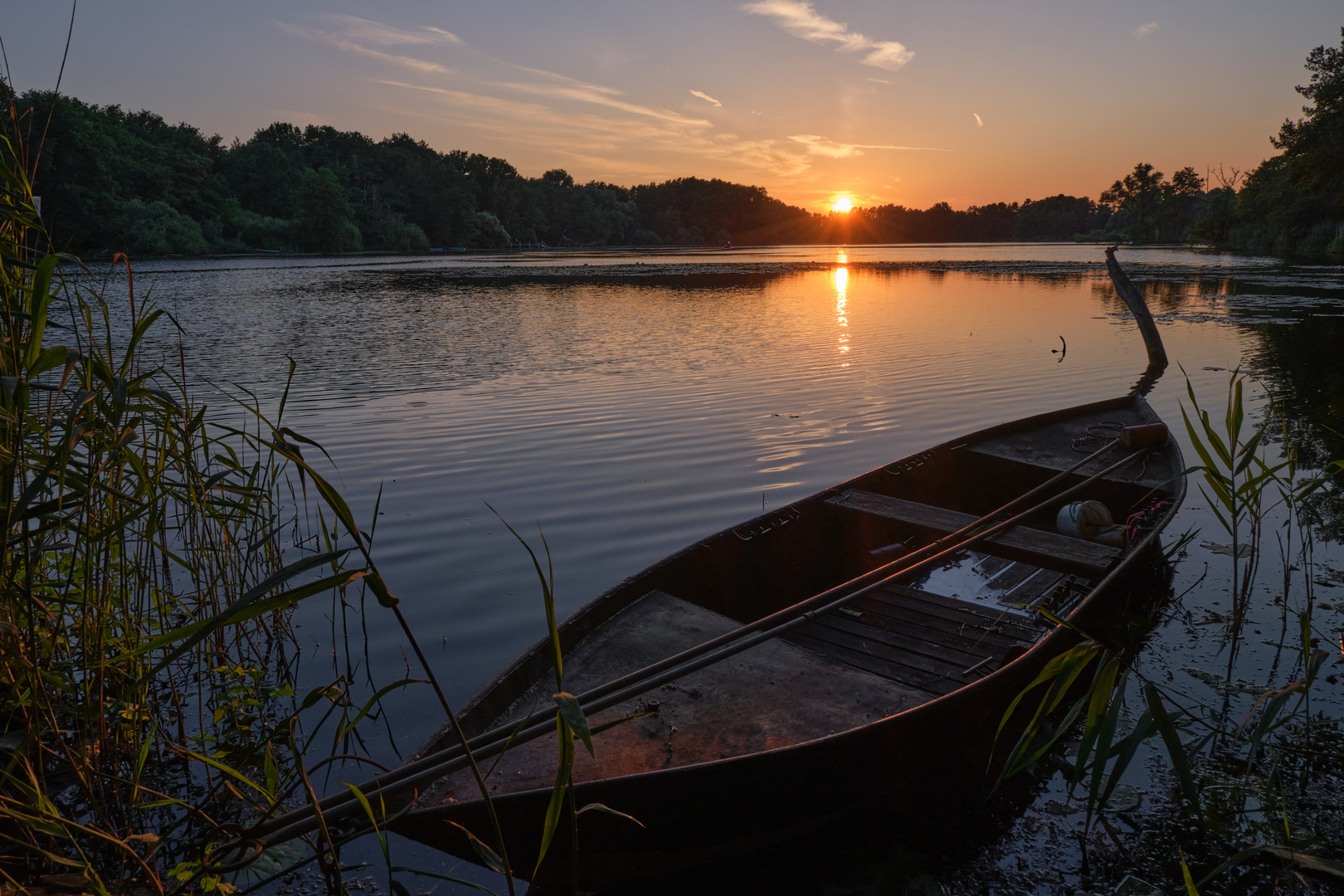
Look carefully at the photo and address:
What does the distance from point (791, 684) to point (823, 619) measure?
106 centimetres

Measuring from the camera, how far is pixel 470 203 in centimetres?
10088

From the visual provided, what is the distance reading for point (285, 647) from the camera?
16.7 ft

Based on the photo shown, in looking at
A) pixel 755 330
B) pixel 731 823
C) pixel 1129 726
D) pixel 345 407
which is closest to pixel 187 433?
pixel 731 823

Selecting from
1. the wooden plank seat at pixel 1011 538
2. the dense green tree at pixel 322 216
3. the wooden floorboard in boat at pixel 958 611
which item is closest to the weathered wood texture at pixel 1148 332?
the wooden plank seat at pixel 1011 538

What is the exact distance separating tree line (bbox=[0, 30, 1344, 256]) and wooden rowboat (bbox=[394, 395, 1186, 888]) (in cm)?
320

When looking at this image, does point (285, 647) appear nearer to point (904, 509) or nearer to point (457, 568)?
point (457, 568)

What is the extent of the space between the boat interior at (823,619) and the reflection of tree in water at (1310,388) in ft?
6.26

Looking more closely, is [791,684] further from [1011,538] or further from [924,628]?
[1011,538]

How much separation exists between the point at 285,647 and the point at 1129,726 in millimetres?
5370

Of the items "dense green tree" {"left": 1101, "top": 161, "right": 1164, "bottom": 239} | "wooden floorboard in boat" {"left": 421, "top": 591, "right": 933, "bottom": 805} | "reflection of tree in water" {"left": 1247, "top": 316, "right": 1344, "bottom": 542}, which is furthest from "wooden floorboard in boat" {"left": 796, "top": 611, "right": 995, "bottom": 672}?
"dense green tree" {"left": 1101, "top": 161, "right": 1164, "bottom": 239}

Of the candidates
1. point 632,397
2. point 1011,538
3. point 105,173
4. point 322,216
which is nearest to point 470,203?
point 322,216

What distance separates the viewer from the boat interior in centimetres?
340

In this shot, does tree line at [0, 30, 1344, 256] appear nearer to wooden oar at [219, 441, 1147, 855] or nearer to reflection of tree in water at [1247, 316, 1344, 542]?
wooden oar at [219, 441, 1147, 855]

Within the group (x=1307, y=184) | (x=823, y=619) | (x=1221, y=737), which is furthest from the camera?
(x=1307, y=184)
